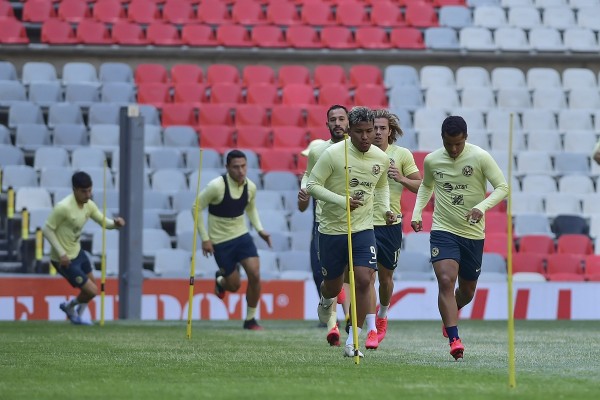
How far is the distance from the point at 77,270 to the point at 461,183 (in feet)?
29.1

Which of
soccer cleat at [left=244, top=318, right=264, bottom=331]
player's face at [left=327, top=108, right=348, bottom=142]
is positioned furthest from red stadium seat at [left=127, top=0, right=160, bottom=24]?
player's face at [left=327, top=108, right=348, bottom=142]

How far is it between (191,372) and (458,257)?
316 cm

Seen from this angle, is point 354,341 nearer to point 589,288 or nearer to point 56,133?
point 589,288

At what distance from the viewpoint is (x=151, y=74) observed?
2777 cm

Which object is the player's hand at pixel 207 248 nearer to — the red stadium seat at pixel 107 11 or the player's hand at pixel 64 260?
the player's hand at pixel 64 260

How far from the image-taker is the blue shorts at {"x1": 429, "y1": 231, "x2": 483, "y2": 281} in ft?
40.4

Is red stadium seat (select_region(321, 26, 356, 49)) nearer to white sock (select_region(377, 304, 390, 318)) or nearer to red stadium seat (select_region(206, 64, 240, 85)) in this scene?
red stadium seat (select_region(206, 64, 240, 85))

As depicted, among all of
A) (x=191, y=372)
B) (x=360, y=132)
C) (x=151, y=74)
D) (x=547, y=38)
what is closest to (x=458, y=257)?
(x=360, y=132)

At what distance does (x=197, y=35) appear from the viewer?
2856cm

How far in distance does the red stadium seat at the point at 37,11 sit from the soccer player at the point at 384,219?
1570 centimetres

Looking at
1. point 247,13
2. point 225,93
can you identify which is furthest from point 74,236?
point 247,13

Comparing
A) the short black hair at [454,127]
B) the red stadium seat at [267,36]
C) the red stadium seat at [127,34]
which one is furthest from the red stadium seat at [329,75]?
A: the short black hair at [454,127]

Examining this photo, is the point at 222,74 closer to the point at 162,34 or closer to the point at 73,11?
the point at 162,34

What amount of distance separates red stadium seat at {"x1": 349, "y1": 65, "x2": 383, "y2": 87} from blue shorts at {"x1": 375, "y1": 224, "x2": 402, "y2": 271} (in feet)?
45.6
